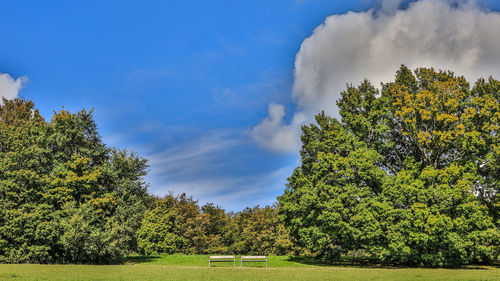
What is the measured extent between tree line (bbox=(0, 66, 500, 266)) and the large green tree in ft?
0.37

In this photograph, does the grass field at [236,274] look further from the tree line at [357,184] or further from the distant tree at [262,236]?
the distant tree at [262,236]

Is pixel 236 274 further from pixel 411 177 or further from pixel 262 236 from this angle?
pixel 262 236

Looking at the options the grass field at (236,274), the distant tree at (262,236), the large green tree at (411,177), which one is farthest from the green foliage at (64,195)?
the distant tree at (262,236)

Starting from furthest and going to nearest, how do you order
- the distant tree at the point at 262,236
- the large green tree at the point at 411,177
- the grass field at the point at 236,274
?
the distant tree at the point at 262,236 → the large green tree at the point at 411,177 → the grass field at the point at 236,274

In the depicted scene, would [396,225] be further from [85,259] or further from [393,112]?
[85,259]

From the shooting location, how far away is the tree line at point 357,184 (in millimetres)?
28266

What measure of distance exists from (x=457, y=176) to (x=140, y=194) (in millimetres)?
31826

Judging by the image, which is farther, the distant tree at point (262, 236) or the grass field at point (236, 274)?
the distant tree at point (262, 236)

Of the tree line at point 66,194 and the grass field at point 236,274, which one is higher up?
the tree line at point 66,194

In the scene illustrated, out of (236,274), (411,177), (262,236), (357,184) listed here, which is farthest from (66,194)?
(262,236)

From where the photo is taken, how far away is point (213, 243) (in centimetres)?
6831

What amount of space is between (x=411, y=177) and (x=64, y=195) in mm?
31571

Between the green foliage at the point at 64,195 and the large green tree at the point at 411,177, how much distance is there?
1802 cm

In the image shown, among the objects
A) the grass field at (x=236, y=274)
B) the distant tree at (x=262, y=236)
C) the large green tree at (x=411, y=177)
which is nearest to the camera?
the grass field at (x=236, y=274)
